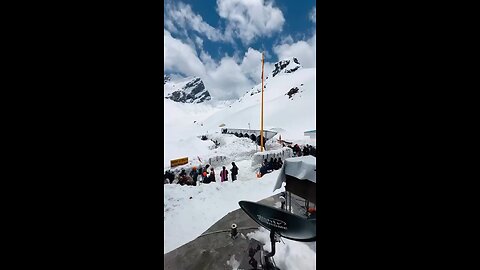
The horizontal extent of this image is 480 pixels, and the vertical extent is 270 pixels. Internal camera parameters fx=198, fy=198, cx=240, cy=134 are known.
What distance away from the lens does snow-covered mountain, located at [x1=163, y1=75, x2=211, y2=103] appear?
15415 centimetres

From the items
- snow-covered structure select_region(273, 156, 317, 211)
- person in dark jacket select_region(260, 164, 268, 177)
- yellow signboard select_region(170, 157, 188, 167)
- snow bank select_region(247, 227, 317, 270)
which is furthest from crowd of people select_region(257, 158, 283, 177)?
snow bank select_region(247, 227, 317, 270)

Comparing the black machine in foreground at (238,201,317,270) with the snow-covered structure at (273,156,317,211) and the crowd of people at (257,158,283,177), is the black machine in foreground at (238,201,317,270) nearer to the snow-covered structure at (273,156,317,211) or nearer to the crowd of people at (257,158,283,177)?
the snow-covered structure at (273,156,317,211)

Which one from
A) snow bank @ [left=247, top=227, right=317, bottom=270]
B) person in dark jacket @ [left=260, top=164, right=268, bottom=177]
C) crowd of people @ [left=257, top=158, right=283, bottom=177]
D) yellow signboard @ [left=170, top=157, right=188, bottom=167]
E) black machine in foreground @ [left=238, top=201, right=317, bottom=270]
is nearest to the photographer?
black machine in foreground @ [left=238, top=201, right=317, bottom=270]

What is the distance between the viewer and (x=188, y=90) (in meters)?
164

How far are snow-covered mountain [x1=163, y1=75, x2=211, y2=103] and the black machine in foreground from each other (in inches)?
6167

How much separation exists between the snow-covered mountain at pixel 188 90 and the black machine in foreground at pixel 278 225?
15664cm

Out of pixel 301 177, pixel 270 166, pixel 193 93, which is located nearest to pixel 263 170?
pixel 270 166

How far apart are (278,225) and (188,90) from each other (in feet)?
561

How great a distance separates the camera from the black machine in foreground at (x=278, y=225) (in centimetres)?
288

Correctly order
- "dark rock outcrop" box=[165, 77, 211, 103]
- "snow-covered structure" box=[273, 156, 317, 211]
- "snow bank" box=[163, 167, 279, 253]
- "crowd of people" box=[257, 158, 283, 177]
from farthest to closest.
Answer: "dark rock outcrop" box=[165, 77, 211, 103]
"crowd of people" box=[257, 158, 283, 177]
"snow bank" box=[163, 167, 279, 253]
"snow-covered structure" box=[273, 156, 317, 211]
